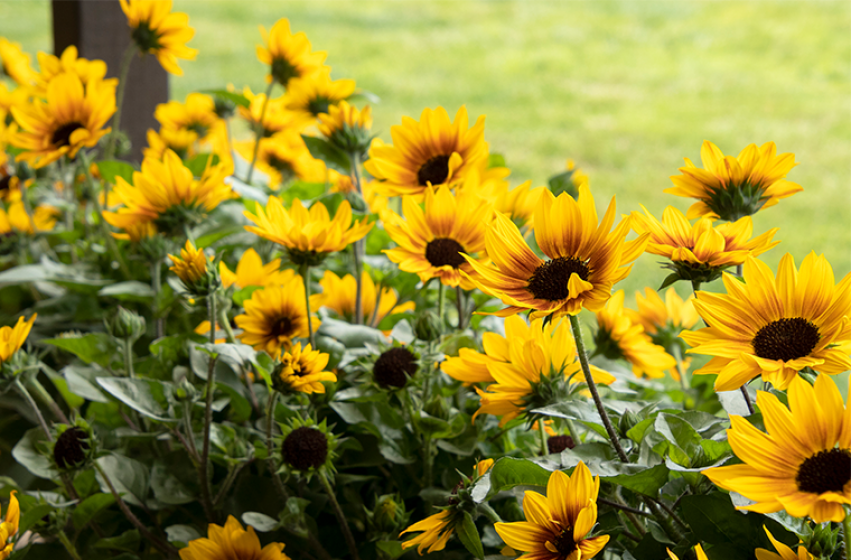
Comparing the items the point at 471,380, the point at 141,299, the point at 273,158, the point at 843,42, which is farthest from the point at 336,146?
the point at 843,42

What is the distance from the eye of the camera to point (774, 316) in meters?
0.39

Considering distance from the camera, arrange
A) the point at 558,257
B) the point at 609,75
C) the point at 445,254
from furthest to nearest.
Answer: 1. the point at 609,75
2. the point at 445,254
3. the point at 558,257

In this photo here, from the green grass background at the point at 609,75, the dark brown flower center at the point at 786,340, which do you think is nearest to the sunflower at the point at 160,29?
the dark brown flower center at the point at 786,340

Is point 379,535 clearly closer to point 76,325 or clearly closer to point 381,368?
point 381,368

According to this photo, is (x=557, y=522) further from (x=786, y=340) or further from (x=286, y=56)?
(x=286, y=56)

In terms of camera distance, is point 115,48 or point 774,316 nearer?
point 774,316

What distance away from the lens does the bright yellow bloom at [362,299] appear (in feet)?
2.45

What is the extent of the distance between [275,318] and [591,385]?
0.30 meters

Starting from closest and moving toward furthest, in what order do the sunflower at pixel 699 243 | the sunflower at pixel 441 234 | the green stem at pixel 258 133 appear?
the sunflower at pixel 699 243 → the sunflower at pixel 441 234 → the green stem at pixel 258 133

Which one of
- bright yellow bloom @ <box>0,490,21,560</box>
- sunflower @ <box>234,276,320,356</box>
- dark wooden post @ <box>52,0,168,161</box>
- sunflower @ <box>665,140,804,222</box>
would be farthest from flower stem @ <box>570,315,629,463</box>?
dark wooden post @ <box>52,0,168,161</box>

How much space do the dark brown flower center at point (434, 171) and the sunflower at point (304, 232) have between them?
0.07 meters

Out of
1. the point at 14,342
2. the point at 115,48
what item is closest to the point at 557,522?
the point at 14,342

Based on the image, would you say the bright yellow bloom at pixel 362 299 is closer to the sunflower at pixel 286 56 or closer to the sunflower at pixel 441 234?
the sunflower at pixel 441 234

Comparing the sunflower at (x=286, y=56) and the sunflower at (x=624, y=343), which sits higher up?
the sunflower at (x=286, y=56)
